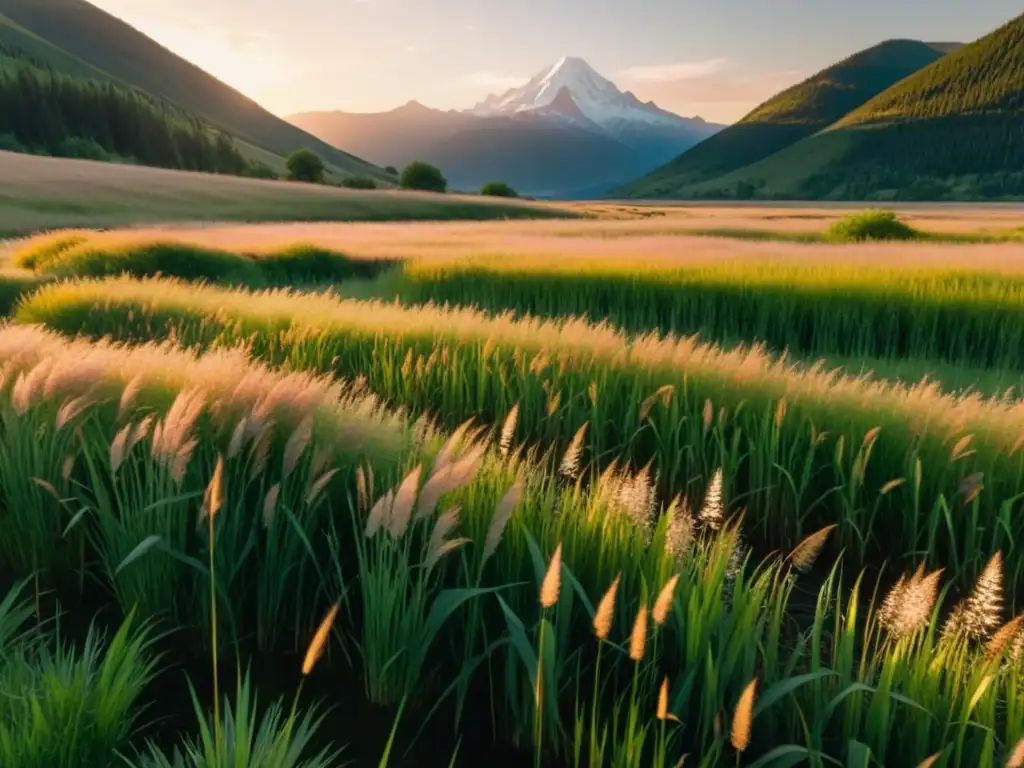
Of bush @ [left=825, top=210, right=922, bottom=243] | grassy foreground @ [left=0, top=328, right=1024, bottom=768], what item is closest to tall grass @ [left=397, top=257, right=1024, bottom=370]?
grassy foreground @ [left=0, top=328, right=1024, bottom=768]

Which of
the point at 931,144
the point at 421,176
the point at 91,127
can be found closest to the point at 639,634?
the point at 421,176

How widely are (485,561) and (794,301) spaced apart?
981cm

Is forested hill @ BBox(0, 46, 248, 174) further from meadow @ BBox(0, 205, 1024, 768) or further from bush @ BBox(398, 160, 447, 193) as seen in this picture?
meadow @ BBox(0, 205, 1024, 768)

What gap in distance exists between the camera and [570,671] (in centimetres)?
274

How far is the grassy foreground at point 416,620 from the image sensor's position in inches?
83.6

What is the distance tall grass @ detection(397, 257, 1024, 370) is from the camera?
10.8 m

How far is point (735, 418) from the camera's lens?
512cm

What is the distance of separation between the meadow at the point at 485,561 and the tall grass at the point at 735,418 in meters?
0.03

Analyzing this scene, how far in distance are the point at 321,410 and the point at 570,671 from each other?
1811 millimetres

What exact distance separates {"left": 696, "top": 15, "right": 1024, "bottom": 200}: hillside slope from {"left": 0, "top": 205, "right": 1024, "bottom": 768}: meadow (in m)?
146

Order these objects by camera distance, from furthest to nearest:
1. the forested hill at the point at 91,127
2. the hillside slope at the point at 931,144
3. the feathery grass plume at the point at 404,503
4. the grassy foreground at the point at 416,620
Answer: the hillside slope at the point at 931,144
the forested hill at the point at 91,127
the grassy foreground at the point at 416,620
the feathery grass plume at the point at 404,503

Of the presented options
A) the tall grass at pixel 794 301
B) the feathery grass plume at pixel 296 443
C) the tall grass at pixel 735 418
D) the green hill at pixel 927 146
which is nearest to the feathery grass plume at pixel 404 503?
the feathery grass plume at pixel 296 443

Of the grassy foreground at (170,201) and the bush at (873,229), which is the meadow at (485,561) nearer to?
the bush at (873,229)

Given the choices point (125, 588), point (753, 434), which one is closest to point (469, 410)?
point (753, 434)
